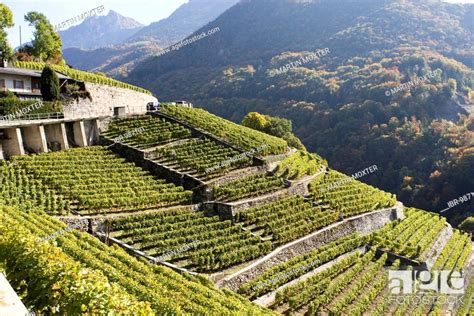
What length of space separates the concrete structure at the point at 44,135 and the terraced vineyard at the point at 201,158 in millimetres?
5951

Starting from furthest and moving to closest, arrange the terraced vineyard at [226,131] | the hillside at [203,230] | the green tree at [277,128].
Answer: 1. the green tree at [277,128]
2. the terraced vineyard at [226,131]
3. the hillside at [203,230]

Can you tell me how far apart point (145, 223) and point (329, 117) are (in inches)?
3533

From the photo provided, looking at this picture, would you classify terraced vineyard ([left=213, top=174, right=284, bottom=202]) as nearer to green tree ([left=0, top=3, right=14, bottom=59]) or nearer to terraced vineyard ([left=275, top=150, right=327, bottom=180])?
terraced vineyard ([left=275, top=150, right=327, bottom=180])

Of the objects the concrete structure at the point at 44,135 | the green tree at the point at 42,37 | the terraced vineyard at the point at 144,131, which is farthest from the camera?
the green tree at the point at 42,37

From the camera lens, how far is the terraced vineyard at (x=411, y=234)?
1201 inches

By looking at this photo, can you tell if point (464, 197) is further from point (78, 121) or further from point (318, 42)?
point (318, 42)

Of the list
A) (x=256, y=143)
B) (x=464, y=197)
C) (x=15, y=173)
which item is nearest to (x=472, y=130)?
(x=464, y=197)

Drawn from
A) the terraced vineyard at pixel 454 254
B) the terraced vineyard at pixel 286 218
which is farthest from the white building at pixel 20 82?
the terraced vineyard at pixel 454 254

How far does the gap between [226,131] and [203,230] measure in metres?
14.6

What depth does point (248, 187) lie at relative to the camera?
29672 mm

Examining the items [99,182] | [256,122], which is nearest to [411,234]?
[99,182]

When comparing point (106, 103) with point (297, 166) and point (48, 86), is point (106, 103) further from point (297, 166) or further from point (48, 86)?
point (297, 166)

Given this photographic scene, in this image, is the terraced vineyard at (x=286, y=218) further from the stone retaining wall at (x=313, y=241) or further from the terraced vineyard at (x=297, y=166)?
the terraced vineyard at (x=297, y=166)

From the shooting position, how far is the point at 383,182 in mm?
86750
